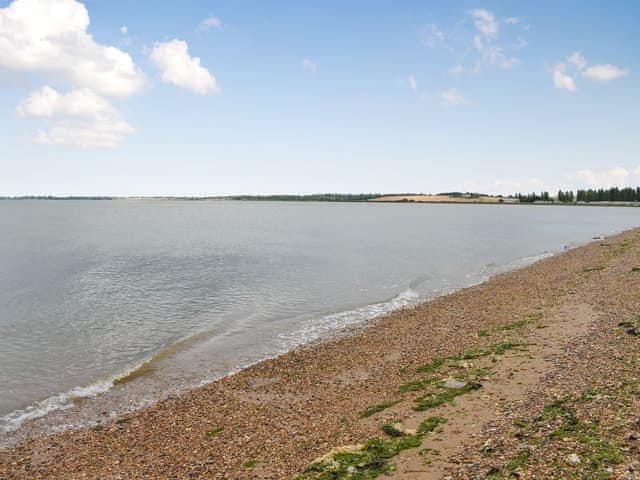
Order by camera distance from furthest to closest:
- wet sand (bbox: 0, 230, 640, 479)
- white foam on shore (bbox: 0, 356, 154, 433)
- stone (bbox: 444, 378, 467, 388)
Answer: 1. white foam on shore (bbox: 0, 356, 154, 433)
2. stone (bbox: 444, 378, 467, 388)
3. wet sand (bbox: 0, 230, 640, 479)

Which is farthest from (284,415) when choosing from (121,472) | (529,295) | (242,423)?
(529,295)

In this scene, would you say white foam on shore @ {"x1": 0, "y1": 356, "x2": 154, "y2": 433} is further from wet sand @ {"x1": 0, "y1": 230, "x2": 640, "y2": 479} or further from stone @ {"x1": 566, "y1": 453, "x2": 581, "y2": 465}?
stone @ {"x1": 566, "y1": 453, "x2": 581, "y2": 465}

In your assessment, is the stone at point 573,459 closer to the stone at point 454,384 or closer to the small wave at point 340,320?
the stone at point 454,384

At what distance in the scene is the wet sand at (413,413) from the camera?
9.37 metres

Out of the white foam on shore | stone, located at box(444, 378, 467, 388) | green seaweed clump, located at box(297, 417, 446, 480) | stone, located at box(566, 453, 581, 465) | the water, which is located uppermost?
stone, located at box(566, 453, 581, 465)

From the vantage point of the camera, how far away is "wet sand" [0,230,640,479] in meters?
9.37

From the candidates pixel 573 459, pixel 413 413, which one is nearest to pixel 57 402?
pixel 413 413

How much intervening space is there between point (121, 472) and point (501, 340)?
15369 mm

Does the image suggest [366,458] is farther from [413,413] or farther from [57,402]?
[57,402]

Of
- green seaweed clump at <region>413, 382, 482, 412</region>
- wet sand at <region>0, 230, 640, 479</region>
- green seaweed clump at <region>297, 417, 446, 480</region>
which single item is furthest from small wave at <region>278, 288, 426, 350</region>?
green seaweed clump at <region>297, 417, 446, 480</region>

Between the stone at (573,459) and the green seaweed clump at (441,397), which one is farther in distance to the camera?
the green seaweed clump at (441,397)

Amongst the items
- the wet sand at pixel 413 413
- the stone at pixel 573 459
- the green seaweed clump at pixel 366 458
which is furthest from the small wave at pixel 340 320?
the stone at pixel 573 459

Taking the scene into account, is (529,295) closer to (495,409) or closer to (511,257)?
(495,409)

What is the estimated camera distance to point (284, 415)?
1427cm
